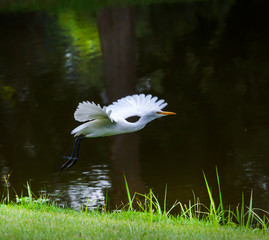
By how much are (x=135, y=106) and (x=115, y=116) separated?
0.30 m

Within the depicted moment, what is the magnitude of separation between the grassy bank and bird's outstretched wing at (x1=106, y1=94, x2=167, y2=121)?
100 centimetres

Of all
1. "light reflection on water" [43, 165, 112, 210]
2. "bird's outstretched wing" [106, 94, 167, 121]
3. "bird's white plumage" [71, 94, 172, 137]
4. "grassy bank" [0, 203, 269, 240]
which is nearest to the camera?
"grassy bank" [0, 203, 269, 240]

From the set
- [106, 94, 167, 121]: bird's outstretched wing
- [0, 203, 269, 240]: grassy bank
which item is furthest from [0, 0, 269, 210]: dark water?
[0, 203, 269, 240]: grassy bank

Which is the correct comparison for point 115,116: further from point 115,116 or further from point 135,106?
point 135,106

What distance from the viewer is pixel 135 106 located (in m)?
6.15

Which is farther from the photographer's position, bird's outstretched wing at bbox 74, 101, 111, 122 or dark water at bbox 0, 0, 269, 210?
dark water at bbox 0, 0, 269, 210

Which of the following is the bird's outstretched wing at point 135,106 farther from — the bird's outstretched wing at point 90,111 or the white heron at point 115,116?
the bird's outstretched wing at point 90,111

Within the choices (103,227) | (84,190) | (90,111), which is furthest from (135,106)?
(84,190)

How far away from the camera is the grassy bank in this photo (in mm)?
4660

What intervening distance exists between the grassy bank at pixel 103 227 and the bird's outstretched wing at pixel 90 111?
3.01ft

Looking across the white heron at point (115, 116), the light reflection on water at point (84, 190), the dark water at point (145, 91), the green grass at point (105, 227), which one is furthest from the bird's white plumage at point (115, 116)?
the light reflection on water at point (84, 190)

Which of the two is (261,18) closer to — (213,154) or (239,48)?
(239,48)

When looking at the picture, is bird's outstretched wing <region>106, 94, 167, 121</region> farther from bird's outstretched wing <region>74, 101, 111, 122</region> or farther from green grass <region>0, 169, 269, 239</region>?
green grass <region>0, 169, 269, 239</region>

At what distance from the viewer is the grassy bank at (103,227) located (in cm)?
466
